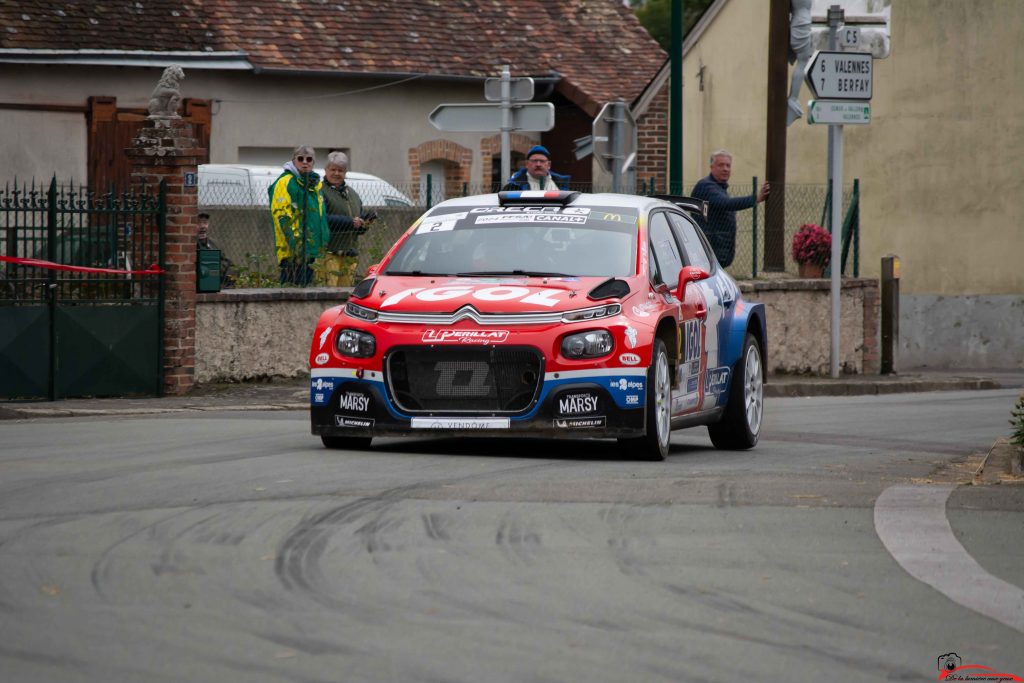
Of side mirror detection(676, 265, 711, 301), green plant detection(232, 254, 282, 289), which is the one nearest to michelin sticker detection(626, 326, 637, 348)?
side mirror detection(676, 265, 711, 301)

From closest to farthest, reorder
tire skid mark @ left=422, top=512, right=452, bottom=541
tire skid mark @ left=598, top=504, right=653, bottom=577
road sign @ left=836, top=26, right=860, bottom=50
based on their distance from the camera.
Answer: tire skid mark @ left=598, top=504, right=653, bottom=577 < tire skid mark @ left=422, top=512, right=452, bottom=541 < road sign @ left=836, top=26, right=860, bottom=50

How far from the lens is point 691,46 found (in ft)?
114

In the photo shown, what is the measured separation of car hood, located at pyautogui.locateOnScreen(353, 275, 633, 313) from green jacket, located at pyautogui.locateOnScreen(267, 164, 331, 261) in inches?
272

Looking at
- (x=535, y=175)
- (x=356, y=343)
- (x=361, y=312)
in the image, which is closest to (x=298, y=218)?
(x=535, y=175)

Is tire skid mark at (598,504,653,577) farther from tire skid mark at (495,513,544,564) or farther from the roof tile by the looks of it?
the roof tile

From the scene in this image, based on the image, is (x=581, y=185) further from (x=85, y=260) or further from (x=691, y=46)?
(x=691, y=46)

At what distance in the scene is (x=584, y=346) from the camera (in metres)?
11.0

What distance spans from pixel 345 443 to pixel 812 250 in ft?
41.8

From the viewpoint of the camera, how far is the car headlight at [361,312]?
1134 centimetres

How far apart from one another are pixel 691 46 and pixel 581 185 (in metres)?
13.2

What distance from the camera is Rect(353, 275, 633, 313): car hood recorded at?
11.1m

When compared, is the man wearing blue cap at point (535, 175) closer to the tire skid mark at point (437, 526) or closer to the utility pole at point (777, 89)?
the utility pole at point (777, 89)

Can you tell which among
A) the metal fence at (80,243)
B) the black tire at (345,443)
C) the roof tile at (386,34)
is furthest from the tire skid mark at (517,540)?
the roof tile at (386,34)

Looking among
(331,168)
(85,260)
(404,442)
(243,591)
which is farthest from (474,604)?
(331,168)
